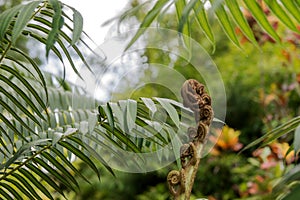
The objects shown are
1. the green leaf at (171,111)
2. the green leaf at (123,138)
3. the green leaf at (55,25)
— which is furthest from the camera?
the green leaf at (123,138)

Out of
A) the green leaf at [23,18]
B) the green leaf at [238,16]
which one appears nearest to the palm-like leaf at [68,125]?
the green leaf at [23,18]

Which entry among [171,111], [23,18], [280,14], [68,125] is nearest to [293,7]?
[280,14]

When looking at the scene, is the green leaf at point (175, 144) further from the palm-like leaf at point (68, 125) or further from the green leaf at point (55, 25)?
the green leaf at point (55, 25)

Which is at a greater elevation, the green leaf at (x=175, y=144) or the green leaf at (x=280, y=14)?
the green leaf at (x=280, y=14)

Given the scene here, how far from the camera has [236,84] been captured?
14.5 feet

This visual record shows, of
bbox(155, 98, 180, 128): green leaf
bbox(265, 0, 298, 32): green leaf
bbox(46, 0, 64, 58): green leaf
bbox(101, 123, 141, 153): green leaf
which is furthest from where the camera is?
bbox(101, 123, 141, 153): green leaf

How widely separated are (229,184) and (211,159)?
16.7 inches

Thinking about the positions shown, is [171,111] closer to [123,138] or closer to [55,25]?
[123,138]

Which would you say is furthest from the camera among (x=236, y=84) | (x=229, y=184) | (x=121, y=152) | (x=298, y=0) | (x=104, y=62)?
(x=236, y=84)

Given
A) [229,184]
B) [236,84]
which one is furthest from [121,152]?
[236,84]

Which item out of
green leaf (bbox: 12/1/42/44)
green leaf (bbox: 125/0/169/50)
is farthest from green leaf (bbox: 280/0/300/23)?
green leaf (bbox: 12/1/42/44)

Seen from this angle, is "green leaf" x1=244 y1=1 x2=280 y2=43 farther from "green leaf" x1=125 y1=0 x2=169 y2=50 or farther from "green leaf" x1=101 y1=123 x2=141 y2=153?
"green leaf" x1=101 y1=123 x2=141 y2=153

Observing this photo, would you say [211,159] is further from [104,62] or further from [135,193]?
[104,62]

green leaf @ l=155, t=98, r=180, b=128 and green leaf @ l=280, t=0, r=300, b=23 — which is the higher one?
green leaf @ l=280, t=0, r=300, b=23
